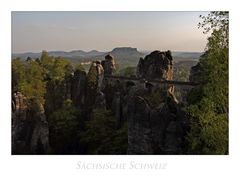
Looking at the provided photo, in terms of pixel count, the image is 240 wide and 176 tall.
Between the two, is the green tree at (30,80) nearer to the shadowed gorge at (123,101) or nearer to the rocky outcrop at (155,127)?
the shadowed gorge at (123,101)

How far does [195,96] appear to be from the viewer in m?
11.2

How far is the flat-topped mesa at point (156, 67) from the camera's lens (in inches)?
564

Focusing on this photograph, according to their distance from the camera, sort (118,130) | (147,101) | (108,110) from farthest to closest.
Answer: (108,110) < (118,130) < (147,101)

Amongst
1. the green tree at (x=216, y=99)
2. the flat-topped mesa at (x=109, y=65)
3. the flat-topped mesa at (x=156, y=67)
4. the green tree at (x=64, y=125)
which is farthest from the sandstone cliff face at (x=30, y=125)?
the green tree at (x=216, y=99)

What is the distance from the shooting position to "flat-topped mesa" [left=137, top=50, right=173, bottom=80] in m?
14.3

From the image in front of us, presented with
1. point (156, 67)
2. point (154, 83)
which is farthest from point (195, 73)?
point (156, 67)

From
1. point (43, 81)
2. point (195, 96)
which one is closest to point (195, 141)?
point (195, 96)

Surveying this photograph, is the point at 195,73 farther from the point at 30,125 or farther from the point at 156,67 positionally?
the point at 30,125

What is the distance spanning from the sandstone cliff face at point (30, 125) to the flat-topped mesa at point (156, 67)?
13.9ft

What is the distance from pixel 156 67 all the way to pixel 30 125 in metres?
5.43

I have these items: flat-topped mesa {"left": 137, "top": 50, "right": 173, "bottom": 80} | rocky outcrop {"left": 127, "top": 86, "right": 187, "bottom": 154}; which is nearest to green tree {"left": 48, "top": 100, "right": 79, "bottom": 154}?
flat-topped mesa {"left": 137, "top": 50, "right": 173, "bottom": 80}

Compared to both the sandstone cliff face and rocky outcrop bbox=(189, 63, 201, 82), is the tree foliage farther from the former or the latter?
rocky outcrop bbox=(189, 63, 201, 82)
